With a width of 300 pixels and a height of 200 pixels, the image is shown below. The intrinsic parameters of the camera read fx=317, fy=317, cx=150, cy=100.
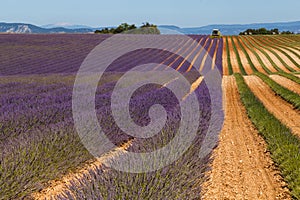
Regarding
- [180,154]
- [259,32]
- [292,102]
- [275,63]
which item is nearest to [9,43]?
[275,63]

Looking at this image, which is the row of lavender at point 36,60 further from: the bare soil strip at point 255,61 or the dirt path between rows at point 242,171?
the dirt path between rows at point 242,171

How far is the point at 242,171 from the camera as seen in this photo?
13.3 feet

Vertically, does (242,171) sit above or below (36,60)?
above

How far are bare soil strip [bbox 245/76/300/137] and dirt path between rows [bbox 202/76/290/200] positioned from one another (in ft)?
3.36

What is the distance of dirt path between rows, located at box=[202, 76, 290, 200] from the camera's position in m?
Result: 3.43

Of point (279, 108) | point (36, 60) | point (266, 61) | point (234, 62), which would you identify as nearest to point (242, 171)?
point (279, 108)

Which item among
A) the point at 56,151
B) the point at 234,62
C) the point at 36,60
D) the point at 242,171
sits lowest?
the point at 234,62

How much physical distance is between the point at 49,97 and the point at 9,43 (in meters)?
24.2

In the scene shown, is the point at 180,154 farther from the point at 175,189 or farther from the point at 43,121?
the point at 43,121

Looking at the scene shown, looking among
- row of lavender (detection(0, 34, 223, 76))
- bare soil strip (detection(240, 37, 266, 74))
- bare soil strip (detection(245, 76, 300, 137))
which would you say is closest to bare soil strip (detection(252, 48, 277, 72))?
bare soil strip (detection(240, 37, 266, 74))

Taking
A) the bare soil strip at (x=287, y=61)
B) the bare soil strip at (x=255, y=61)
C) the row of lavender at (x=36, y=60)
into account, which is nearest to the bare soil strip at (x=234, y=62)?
the row of lavender at (x=36, y=60)

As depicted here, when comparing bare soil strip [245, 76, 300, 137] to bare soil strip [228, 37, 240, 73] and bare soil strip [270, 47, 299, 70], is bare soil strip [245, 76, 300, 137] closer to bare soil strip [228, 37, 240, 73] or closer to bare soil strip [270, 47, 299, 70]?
bare soil strip [228, 37, 240, 73]

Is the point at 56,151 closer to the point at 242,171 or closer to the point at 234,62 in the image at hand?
the point at 242,171

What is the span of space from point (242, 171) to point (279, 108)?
193 inches
